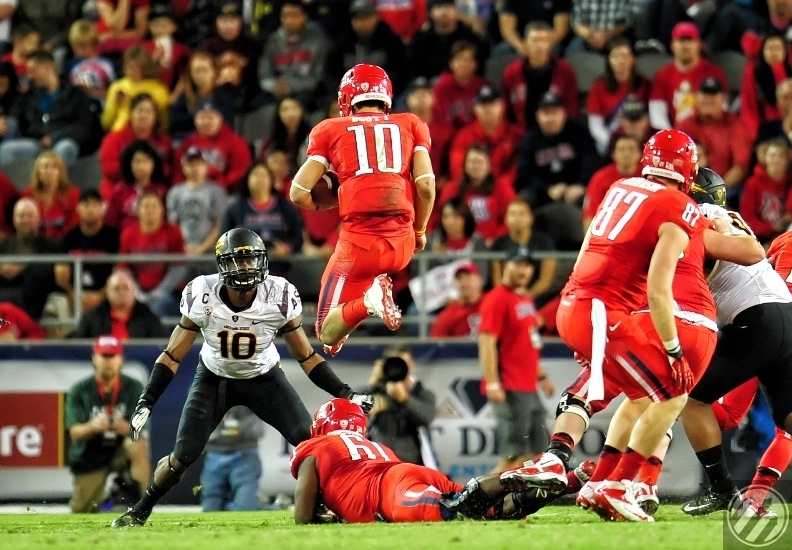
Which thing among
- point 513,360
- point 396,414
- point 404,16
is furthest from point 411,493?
point 404,16

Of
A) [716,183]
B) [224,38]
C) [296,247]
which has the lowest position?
[296,247]

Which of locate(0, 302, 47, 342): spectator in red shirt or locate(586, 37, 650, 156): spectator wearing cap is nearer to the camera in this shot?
locate(0, 302, 47, 342): spectator in red shirt

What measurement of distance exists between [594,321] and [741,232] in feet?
4.03

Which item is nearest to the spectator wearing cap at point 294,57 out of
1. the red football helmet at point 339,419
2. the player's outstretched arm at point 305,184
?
the player's outstretched arm at point 305,184

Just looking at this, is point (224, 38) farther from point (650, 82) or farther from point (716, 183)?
point (716, 183)

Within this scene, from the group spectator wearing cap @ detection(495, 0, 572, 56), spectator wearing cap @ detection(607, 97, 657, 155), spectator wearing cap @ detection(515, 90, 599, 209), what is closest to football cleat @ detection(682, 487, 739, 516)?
spectator wearing cap @ detection(607, 97, 657, 155)

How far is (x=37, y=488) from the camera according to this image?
14.0 m

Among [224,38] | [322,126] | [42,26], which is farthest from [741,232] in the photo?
[42,26]

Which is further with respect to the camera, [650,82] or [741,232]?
[650,82]

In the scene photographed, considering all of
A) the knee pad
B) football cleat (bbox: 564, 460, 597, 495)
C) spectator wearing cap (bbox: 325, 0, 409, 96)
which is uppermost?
spectator wearing cap (bbox: 325, 0, 409, 96)

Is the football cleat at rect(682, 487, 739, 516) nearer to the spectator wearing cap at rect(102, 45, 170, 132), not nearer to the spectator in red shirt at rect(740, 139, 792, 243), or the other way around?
the spectator in red shirt at rect(740, 139, 792, 243)

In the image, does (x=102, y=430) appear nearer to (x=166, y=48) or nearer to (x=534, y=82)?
(x=166, y=48)

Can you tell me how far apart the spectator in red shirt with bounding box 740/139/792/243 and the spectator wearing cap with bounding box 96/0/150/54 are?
752 cm

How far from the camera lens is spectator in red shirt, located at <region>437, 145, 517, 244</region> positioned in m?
15.1
